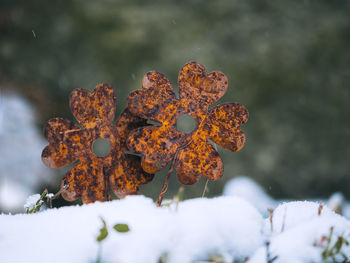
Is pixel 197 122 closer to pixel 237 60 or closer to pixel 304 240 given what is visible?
pixel 304 240

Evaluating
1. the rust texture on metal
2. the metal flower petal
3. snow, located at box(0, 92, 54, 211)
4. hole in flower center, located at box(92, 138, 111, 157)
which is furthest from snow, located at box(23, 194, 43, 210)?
snow, located at box(0, 92, 54, 211)

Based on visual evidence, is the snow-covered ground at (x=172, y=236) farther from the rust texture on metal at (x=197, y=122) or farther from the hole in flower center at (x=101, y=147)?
the hole in flower center at (x=101, y=147)

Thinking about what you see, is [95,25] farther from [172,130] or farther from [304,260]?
[304,260]

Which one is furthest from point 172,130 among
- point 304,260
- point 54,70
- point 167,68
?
point 54,70

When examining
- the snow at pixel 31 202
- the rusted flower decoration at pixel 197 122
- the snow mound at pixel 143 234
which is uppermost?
the rusted flower decoration at pixel 197 122

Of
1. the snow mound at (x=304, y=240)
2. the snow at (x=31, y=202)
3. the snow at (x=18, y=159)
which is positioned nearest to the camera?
the snow mound at (x=304, y=240)

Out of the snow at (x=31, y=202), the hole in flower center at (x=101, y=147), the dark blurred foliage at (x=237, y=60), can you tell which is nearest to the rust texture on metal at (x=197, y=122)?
the snow at (x=31, y=202)
